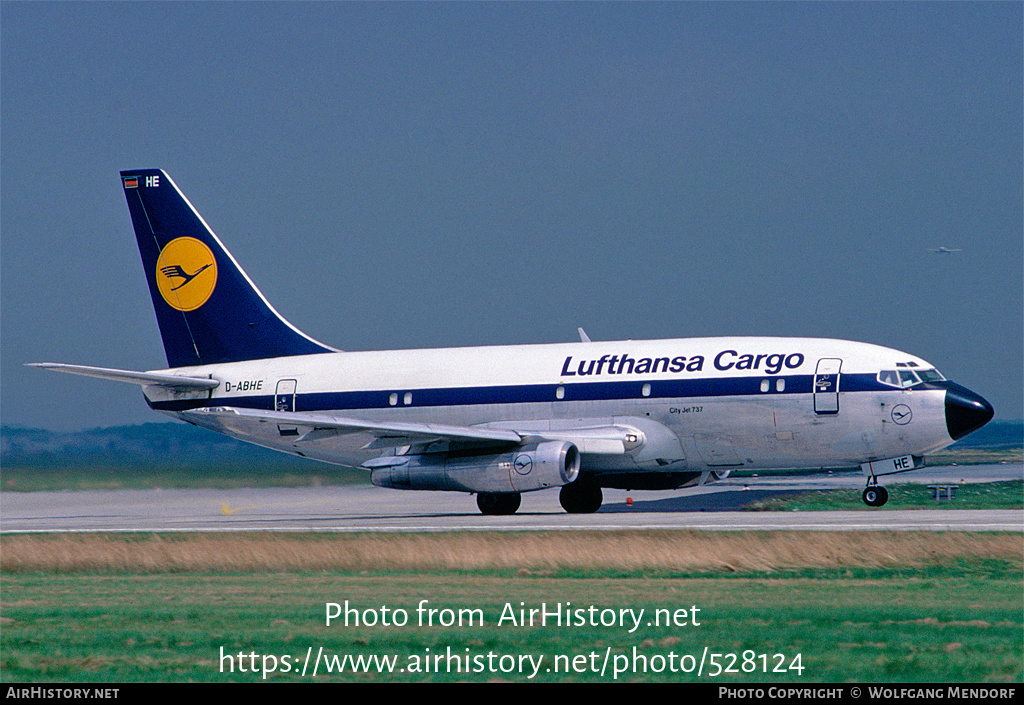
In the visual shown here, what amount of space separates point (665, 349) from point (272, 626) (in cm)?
1938

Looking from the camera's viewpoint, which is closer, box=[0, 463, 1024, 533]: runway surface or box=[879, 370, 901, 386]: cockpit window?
box=[0, 463, 1024, 533]: runway surface

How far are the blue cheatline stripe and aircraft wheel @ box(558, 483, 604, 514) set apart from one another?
270cm

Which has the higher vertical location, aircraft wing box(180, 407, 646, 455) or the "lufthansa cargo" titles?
the "lufthansa cargo" titles

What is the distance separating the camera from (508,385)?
31875 millimetres

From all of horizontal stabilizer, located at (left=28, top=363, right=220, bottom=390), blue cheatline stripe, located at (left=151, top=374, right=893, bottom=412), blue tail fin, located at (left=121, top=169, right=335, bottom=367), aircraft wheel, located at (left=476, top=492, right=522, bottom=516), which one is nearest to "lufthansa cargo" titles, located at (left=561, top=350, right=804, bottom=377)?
blue cheatline stripe, located at (left=151, top=374, right=893, bottom=412)

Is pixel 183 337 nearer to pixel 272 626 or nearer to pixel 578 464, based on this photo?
pixel 578 464

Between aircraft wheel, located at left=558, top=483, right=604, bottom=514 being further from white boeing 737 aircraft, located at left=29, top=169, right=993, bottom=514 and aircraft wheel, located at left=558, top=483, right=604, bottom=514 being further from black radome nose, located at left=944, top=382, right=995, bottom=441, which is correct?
black radome nose, located at left=944, top=382, right=995, bottom=441

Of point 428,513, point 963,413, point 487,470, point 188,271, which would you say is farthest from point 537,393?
point 188,271

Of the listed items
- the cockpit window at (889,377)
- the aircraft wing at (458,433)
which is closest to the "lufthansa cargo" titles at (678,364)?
the aircraft wing at (458,433)

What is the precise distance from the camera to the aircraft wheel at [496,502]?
3133 cm

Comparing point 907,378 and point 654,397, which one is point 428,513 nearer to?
point 654,397

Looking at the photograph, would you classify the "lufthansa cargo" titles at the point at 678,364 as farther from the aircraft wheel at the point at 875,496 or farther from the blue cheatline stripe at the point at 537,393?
the aircraft wheel at the point at 875,496

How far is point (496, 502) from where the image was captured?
31.4m

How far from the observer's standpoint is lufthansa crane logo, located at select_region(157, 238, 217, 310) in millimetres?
37219
